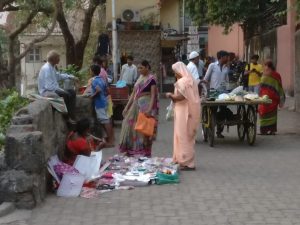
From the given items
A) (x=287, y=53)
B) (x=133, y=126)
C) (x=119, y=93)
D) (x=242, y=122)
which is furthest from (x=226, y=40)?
(x=133, y=126)

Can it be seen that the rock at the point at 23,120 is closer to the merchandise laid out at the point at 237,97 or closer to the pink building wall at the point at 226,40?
the merchandise laid out at the point at 237,97

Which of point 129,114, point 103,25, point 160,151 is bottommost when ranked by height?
point 160,151

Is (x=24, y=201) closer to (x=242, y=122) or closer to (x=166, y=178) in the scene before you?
(x=166, y=178)

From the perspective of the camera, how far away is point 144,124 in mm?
10281

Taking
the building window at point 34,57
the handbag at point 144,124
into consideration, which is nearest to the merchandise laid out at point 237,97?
the handbag at point 144,124

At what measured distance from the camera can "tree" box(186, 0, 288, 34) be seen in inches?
971

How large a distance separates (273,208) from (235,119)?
5788 millimetres

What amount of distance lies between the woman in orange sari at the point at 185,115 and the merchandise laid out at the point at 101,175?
0.82 ft

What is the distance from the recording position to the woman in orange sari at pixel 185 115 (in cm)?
963

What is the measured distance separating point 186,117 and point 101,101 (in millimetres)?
3213

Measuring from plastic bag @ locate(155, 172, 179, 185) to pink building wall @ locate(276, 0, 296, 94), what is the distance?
47.4ft

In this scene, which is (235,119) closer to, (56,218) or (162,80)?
(56,218)

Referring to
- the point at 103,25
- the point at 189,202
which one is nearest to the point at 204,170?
the point at 189,202

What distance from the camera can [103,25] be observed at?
34.2m
